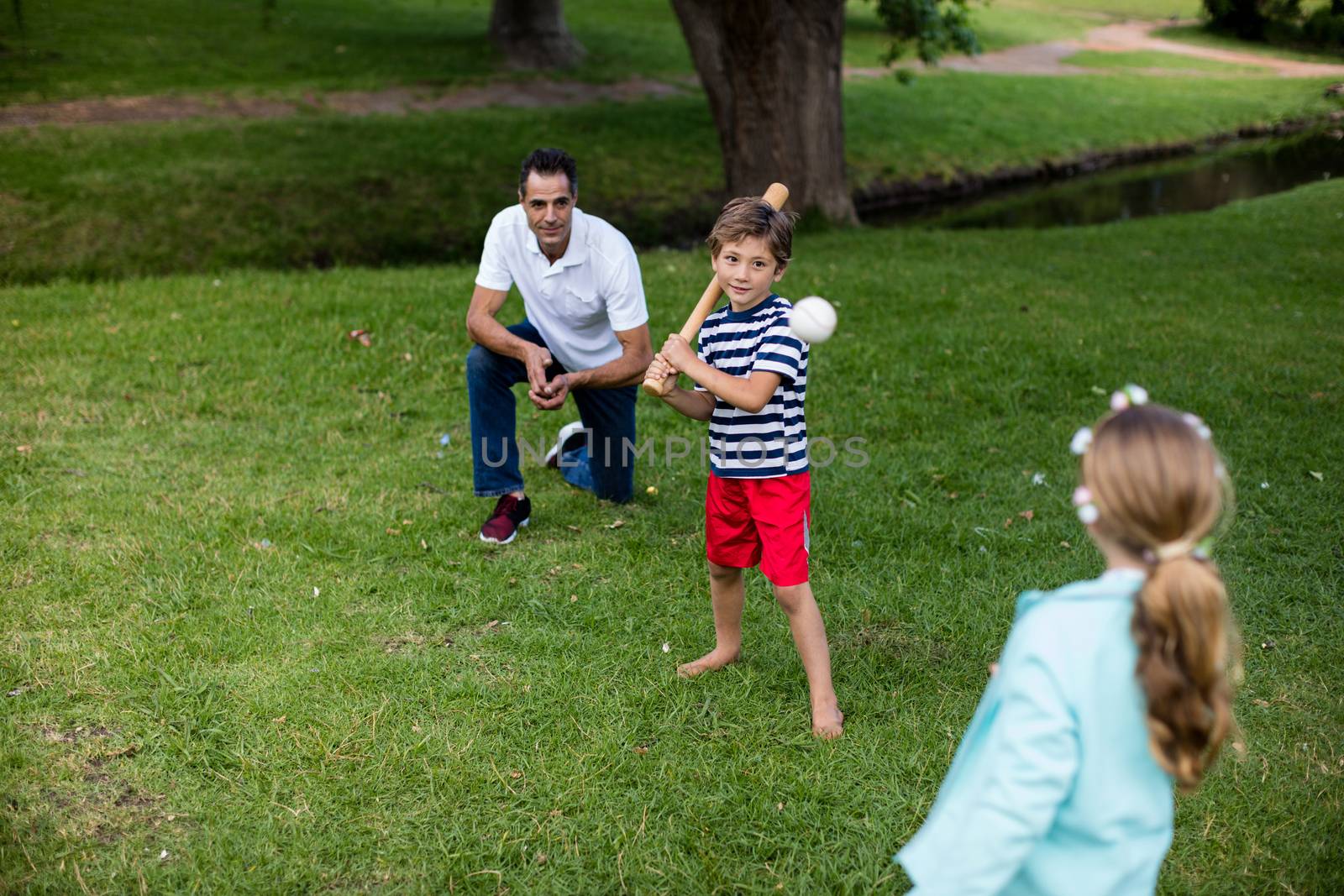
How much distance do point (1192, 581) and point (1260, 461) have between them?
13.2ft

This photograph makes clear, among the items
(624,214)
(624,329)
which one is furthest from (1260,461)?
(624,214)

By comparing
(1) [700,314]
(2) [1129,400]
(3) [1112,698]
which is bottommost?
(3) [1112,698]

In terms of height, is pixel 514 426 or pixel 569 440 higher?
pixel 514 426

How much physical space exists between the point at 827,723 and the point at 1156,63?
26507mm

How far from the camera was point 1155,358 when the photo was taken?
6.46 meters

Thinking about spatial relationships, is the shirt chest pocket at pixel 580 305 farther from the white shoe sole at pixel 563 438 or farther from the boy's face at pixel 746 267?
the boy's face at pixel 746 267

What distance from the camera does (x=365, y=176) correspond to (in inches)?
464

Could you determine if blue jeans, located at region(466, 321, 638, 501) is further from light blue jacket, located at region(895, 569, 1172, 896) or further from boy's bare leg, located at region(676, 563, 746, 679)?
light blue jacket, located at region(895, 569, 1172, 896)

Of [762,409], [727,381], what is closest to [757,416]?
[762,409]

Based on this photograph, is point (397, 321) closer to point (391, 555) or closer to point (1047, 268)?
point (391, 555)

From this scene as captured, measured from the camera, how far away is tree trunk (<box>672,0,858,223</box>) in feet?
33.1

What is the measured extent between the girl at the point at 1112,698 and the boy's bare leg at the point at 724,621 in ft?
5.32

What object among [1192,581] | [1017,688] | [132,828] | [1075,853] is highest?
[1192,581]

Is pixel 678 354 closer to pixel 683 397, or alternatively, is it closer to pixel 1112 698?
pixel 683 397
